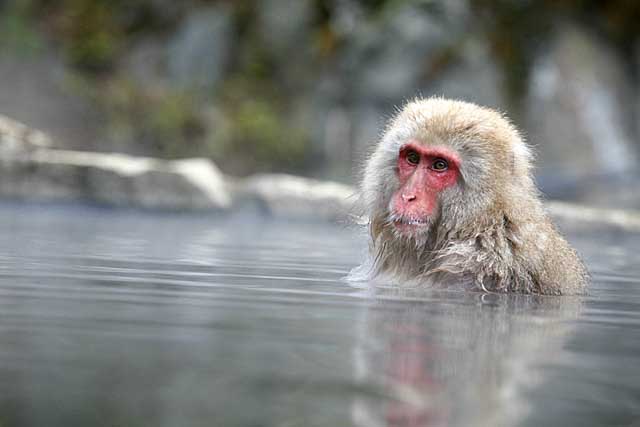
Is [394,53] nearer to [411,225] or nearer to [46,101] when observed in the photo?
[46,101]

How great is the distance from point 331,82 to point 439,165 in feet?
34.2

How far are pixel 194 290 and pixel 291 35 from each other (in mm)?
12057

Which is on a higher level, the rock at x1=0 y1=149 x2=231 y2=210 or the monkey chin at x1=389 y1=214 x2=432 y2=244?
the rock at x1=0 y1=149 x2=231 y2=210

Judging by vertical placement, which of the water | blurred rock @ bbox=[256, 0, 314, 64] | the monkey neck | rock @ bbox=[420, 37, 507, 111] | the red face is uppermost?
blurred rock @ bbox=[256, 0, 314, 64]

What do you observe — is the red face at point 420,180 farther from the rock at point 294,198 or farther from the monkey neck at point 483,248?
the rock at point 294,198

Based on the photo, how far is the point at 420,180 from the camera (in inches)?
171

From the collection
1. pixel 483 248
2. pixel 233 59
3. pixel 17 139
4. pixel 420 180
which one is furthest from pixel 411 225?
pixel 233 59

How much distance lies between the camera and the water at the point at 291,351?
1.72 meters

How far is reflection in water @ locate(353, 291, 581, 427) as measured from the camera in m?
1.73

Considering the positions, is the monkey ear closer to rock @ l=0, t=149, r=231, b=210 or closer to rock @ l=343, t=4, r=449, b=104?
rock @ l=0, t=149, r=231, b=210

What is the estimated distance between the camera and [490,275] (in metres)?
4.29

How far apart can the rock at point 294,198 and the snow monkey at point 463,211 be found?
559cm

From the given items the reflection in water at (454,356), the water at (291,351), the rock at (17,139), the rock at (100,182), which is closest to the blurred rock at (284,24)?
the rock at (17,139)

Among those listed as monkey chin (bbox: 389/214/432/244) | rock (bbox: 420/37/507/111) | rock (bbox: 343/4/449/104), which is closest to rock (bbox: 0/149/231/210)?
rock (bbox: 343/4/449/104)
